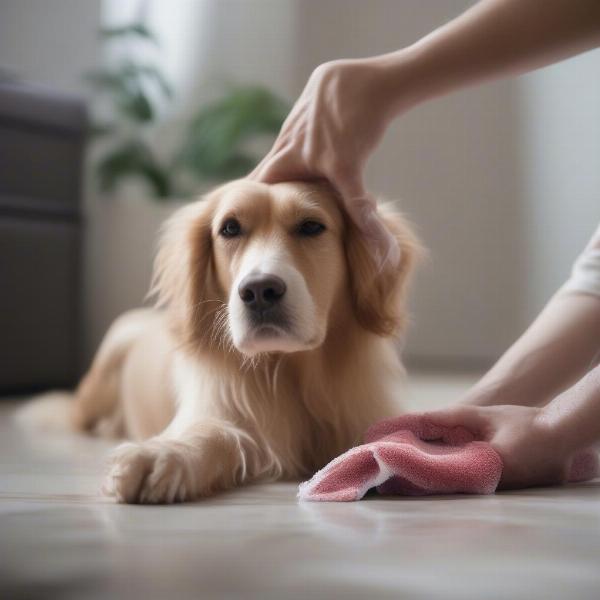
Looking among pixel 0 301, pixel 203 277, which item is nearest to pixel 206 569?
pixel 203 277

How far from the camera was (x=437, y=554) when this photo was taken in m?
0.93

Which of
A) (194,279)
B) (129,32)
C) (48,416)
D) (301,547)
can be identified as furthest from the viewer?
(129,32)

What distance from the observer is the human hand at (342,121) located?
4.31ft

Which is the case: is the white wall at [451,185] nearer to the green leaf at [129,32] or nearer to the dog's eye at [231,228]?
the green leaf at [129,32]

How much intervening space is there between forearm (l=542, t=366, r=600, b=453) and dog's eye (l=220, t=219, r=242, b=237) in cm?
65

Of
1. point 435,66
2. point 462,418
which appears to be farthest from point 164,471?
point 435,66

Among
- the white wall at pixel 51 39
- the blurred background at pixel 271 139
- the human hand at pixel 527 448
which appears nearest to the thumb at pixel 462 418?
the human hand at pixel 527 448

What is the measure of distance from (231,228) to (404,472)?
0.60m

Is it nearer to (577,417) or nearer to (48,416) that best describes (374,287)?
(577,417)

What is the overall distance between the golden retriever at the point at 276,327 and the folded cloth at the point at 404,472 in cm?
21

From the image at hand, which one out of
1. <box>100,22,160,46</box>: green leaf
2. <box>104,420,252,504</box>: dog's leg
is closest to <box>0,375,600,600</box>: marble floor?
<box>104,420,252,504</box>: dog's leg

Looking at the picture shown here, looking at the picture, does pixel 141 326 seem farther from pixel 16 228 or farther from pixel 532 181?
pixel 532 181

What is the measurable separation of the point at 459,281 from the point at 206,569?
13.9 ft

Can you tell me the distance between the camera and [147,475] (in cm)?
127
